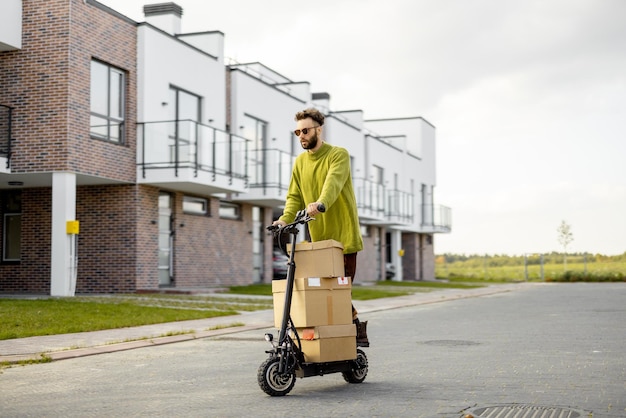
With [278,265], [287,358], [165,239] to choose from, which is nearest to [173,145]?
[165,239]

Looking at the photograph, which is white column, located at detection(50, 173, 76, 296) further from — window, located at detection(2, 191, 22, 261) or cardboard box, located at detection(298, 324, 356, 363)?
cardboard box, located at detection(298, 324, 356, 363)

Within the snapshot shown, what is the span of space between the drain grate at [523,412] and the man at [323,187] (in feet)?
4.73

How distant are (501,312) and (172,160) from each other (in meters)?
9.55

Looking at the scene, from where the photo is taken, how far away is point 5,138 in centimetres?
1897

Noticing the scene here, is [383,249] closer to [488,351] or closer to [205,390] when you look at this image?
[488,351]

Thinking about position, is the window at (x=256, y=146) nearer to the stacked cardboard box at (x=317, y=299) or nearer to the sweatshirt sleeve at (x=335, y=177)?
the sweatshirt sleeve at (x=335, y=177)

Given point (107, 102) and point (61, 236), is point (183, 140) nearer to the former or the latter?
point (107, 102)

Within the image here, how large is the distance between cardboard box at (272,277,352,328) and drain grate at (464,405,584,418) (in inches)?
53.9

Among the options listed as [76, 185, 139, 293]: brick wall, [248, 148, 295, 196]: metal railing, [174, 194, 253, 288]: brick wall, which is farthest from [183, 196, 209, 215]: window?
[76, 185, 139, 293]: brick wall

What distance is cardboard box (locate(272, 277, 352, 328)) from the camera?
5934mm

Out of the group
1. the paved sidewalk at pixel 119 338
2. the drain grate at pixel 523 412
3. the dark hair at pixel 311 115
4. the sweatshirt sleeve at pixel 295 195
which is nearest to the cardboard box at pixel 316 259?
the sweatshirt sleeve at pixel 295 195

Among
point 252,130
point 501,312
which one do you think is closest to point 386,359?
point 501,312

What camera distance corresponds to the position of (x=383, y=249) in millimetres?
43281

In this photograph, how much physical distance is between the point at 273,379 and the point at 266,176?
21002mm
